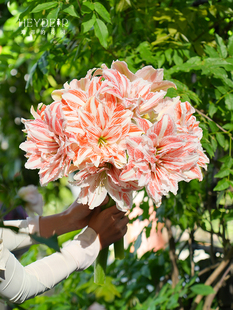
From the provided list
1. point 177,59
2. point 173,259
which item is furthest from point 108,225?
point 173,259

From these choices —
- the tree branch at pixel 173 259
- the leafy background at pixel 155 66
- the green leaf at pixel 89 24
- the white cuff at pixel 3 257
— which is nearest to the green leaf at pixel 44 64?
the leafy background at pixel 155 66

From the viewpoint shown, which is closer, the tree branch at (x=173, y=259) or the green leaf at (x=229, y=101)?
the green leaf at (x=229, y=101)

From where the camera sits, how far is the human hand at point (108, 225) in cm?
71

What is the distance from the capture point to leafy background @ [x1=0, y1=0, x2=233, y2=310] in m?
0.93

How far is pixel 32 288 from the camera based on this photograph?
63 cm

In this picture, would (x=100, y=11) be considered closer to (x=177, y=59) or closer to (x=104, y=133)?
(x=177, y=59)

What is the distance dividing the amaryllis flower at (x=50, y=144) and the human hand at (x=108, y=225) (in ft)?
0.58

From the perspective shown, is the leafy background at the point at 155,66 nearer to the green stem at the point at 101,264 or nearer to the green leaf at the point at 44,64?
the green leaf at the point at 44,64

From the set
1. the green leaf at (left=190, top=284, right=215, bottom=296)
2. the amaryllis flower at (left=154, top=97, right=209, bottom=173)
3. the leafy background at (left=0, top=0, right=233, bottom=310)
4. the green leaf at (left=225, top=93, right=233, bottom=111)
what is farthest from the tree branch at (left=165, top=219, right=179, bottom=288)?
the amaryllis flower at (left=154, top=97, right=209, bottom=173)

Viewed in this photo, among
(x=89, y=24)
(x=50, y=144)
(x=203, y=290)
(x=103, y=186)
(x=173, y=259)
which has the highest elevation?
(x=89, y=24)

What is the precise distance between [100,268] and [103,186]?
249mm

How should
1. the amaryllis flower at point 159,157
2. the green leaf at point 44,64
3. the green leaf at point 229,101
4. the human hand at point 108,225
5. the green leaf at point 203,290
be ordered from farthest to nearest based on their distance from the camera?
the green leaf at point 203,290 < the green leaf at point 44,64 < the green leaf at point 229,101 < the human hand at point 108,225 < the amaryllis flower at point 159,157

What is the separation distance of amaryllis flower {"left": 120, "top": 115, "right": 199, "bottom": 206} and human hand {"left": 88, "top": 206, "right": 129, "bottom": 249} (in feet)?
0.56

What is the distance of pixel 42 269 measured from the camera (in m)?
0.67
